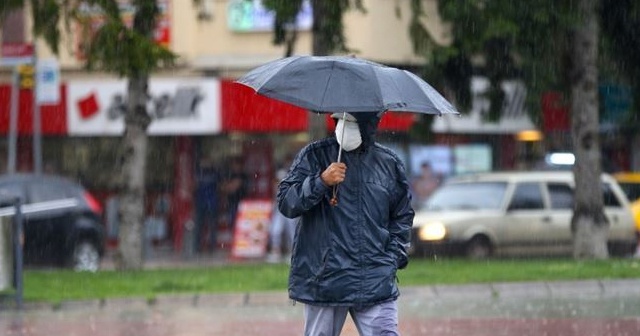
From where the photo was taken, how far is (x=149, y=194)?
2955cm

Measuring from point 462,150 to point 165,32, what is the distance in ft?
23.2

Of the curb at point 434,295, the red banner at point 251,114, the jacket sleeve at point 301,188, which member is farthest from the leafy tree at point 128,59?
the jacket sleeve at point 301,188

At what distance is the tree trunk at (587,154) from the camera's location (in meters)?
18.2

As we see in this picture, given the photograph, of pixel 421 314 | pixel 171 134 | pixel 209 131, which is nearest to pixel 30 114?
pixel 171 134

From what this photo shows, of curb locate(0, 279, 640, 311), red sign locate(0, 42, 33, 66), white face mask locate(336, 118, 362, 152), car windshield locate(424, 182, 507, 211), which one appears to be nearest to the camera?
white face mask locate(336, 118, 362, 152)

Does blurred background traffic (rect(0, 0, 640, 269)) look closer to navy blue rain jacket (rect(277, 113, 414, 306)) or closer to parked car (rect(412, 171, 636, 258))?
parked car (rect(412, 171, 636, 258))

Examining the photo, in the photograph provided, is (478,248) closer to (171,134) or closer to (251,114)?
(251,114)

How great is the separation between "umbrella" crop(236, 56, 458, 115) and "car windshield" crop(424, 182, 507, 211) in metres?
14.4

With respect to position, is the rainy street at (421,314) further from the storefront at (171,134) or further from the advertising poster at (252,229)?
the storefront at (171,134)

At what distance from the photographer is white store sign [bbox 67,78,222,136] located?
28.5 metres

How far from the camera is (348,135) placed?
6383 mm

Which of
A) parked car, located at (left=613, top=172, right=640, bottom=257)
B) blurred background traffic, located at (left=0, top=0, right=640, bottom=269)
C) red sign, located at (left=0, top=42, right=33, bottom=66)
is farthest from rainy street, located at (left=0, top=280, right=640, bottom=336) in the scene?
blurred background traffic, located at (left=0, top=0, right=640, bottom=269)

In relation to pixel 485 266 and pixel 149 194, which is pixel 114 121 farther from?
pixel 485 266

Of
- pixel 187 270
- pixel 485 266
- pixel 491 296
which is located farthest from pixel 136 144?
pixel 491 296
